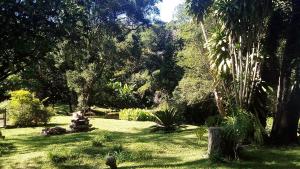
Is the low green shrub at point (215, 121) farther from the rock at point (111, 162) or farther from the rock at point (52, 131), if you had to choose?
the rock at point (52, 131)

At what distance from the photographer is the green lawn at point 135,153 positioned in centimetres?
1284

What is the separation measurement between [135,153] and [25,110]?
39.9 ft

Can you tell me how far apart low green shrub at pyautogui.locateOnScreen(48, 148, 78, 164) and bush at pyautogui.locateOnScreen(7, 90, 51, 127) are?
34.4ft

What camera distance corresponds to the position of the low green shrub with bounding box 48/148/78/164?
14.1 metres

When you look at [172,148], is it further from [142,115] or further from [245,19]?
[142,115]

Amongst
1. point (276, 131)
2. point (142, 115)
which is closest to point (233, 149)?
point (276, 131)

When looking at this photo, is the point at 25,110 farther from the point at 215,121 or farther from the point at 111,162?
the point at 215,121

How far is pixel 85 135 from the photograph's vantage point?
1977cm

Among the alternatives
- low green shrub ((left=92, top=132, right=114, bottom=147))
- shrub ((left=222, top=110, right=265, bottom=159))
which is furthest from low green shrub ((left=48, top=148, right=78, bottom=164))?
shrub ((left=222, top=110, right=265, bottom=159))

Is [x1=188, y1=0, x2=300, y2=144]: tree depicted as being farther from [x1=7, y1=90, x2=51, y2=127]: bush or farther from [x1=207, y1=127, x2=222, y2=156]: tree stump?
[x1=7, y1=90, x2=51, y2=127]: bush

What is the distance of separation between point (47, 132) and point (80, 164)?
7.46m

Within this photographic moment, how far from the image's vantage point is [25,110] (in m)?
24.8

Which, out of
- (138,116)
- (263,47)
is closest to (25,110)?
(138,116)

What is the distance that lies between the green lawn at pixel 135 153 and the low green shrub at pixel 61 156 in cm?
4
